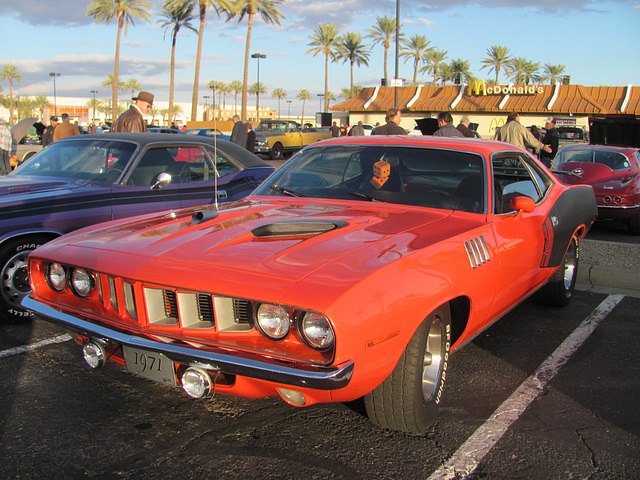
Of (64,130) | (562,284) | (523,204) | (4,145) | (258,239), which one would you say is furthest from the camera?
(64,130)

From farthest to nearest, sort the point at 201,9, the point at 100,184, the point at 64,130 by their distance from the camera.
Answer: the point at 201,9
the point at 64,130
the point at 100,184

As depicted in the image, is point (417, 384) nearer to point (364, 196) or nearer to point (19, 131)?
point (364, 196)

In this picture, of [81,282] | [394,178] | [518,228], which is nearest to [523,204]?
[518,228]

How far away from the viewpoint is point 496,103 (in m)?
41.9

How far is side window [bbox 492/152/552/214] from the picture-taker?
3697 millimetres

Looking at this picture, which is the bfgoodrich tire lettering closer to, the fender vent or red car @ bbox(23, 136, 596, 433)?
red car @ bbox(23, 136, 596, 433)

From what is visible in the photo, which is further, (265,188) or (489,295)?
(265,188)

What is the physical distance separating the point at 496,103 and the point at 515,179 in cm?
4011

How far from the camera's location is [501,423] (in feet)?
9.80

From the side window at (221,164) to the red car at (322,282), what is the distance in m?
2.25

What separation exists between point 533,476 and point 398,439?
0.62 meters

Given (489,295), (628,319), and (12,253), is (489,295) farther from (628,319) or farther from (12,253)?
(12,253)

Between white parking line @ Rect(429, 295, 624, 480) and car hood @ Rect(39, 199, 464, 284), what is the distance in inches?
37.9

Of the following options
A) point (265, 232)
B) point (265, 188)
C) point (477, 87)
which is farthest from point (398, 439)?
point (477, 87)
